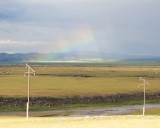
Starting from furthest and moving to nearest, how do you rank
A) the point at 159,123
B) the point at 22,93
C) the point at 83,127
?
the point at 22,93 → the point at 159,123 → the point at 83,127

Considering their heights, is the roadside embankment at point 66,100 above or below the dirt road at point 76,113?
above

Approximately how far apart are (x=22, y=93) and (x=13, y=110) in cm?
1270

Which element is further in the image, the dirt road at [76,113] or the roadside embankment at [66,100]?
the roadside embankment at [66,100]

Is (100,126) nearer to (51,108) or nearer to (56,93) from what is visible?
(51,108)

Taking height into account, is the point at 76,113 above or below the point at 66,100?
below

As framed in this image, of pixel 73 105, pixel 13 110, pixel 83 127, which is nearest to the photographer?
pixel 83 127

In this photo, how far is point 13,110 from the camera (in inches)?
2361

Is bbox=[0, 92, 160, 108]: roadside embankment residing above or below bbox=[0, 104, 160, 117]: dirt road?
above

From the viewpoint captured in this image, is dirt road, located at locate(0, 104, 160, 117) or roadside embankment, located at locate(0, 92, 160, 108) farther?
roadside embankment, located at locate(0, 92, 160, 108)

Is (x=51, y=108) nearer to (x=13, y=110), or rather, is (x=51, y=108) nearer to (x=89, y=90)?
(x=13, y=110)

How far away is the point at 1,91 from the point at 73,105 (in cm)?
2116

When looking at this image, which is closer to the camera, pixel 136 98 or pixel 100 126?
pixel 100 126

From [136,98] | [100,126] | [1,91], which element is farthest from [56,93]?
[100,126]

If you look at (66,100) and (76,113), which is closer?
(76,113)
